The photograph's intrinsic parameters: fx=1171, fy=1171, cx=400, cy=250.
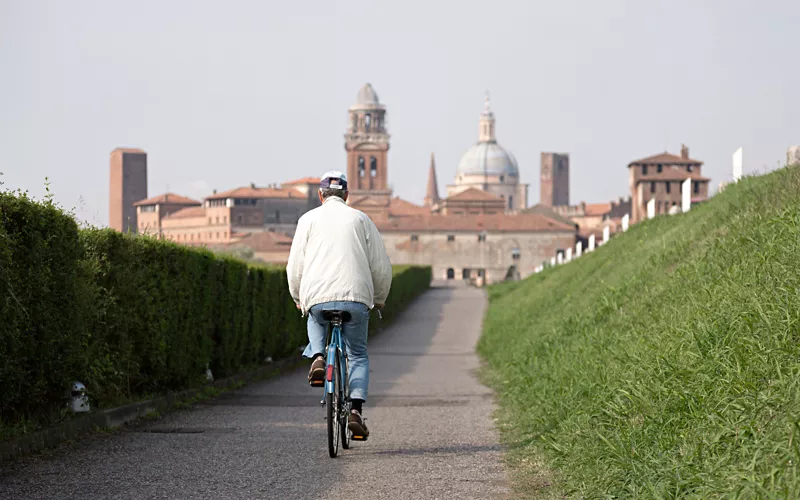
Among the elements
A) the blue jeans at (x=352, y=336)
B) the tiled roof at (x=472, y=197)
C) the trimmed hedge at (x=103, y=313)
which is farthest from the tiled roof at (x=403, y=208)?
the blue jeans at (x=352, y=336)

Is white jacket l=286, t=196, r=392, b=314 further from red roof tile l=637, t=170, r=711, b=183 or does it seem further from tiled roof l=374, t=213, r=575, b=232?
tiled roof l=374, t=213, r=575, b=232

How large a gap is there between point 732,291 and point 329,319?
2.45m

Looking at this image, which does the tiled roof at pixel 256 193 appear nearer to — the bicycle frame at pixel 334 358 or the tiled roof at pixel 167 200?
the tiled roof at pixel 167 200

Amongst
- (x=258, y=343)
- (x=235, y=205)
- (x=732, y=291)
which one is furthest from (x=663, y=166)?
(x=732, y=291)

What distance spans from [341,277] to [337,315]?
0.77 ft

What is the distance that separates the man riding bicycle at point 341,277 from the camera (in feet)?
23.4

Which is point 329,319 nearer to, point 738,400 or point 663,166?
point 738,400

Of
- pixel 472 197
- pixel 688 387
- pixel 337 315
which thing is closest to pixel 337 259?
pixel 337 315

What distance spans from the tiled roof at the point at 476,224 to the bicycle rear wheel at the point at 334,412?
382 feet

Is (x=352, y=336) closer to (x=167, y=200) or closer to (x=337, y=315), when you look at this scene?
(x=337, y=315)

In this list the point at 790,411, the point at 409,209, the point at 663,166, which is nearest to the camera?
the point at 790,411

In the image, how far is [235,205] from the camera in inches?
6516

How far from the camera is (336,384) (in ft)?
23.3

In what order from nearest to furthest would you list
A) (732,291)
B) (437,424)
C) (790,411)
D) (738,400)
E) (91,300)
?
(790,411) → (738,400) → (732,291) → (91,300) → (437,424)
